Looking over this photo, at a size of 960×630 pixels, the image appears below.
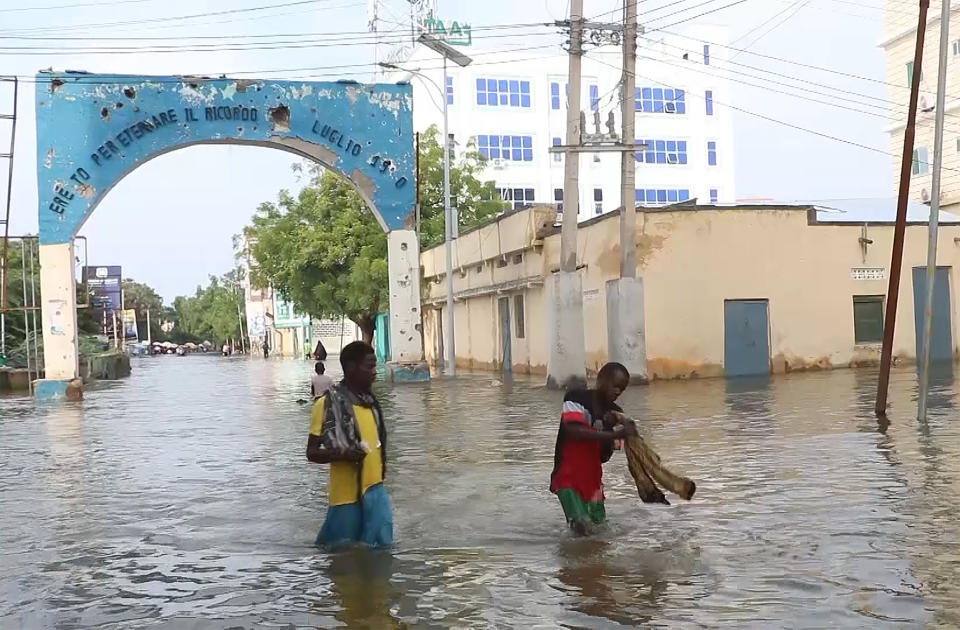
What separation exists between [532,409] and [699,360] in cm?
881

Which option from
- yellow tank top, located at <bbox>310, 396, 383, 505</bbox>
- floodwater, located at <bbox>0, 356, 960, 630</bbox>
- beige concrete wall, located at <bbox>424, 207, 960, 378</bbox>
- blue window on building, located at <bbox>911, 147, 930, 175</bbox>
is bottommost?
floodwater, located at <bbox>0, 356, 960, 630</bbox>

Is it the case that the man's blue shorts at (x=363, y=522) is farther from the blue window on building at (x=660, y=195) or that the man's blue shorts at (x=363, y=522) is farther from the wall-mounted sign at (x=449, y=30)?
the blue window on building at (x=660, y=195)

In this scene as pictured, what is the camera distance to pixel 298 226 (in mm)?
45062

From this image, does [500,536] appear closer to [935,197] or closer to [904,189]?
[935,197]

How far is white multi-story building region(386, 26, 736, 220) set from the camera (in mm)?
63406

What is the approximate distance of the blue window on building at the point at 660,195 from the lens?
2618 inches

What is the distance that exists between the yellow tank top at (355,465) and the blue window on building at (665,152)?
202 ft

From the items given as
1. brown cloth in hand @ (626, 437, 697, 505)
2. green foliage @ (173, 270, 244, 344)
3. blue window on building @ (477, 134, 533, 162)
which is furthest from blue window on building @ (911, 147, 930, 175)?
green foliage @ (173, 270, 244, 344)

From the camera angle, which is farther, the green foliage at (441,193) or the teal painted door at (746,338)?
the green foliage at (441,193)

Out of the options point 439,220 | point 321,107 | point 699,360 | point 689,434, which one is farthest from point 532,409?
point 439,220

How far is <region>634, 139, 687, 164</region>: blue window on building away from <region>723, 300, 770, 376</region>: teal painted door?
40300 mm

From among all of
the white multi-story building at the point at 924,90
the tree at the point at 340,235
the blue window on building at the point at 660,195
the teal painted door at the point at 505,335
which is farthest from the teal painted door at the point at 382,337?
the white multi-story building at the point at 924,90

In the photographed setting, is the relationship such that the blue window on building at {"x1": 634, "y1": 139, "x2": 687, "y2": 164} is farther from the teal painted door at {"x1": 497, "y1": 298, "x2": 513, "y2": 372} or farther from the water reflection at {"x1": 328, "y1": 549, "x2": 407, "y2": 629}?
the water reflection at {"x1": 328, "y1": 549, "x2": 407, "y2": 629}

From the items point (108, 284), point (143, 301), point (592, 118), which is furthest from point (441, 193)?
point (143, 301)
